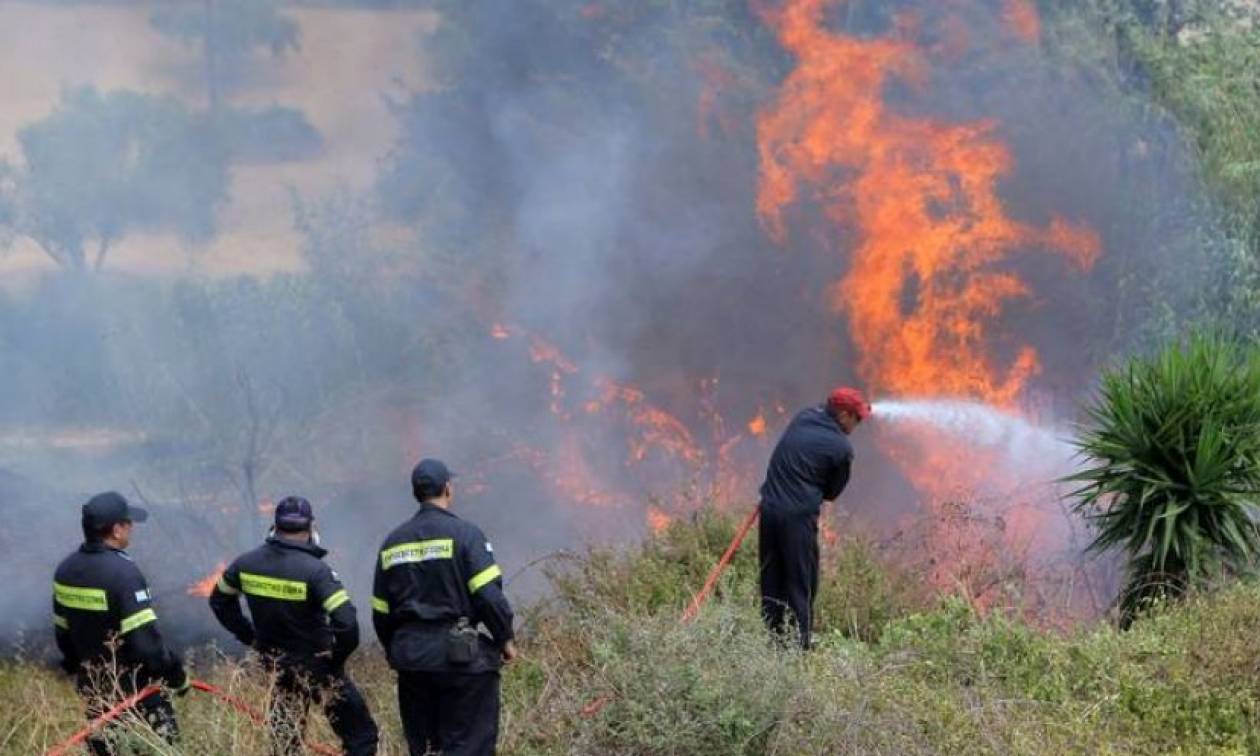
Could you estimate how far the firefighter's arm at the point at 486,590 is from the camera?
6215 mm

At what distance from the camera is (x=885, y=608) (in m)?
9.50

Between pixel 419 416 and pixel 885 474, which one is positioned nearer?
pixel 885 474

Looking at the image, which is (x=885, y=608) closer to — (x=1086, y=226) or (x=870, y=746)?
(x=870, y=746)

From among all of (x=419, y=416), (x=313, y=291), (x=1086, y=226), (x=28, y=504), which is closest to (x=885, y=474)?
(x=1086, y=226)

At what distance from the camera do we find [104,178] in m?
16.6

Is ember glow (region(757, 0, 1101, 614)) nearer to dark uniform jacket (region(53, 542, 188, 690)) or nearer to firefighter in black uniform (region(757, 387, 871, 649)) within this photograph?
firefighter in black uniform (region(757, 387, 871, 649))

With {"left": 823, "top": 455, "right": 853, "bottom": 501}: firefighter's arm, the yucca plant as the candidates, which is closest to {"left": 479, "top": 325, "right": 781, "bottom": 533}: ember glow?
the yucca plant

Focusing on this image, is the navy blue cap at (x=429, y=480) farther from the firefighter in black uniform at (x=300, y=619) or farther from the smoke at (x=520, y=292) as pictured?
the smoke at (x=520, y=292)

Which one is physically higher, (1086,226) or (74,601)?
(1086,226)

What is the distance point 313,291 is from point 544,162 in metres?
3.13

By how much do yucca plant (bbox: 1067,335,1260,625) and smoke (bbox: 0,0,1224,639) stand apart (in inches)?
208

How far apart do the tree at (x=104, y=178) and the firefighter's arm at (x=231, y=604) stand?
10.5m

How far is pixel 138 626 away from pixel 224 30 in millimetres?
12407

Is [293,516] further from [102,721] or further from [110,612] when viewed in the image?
[102,721]
